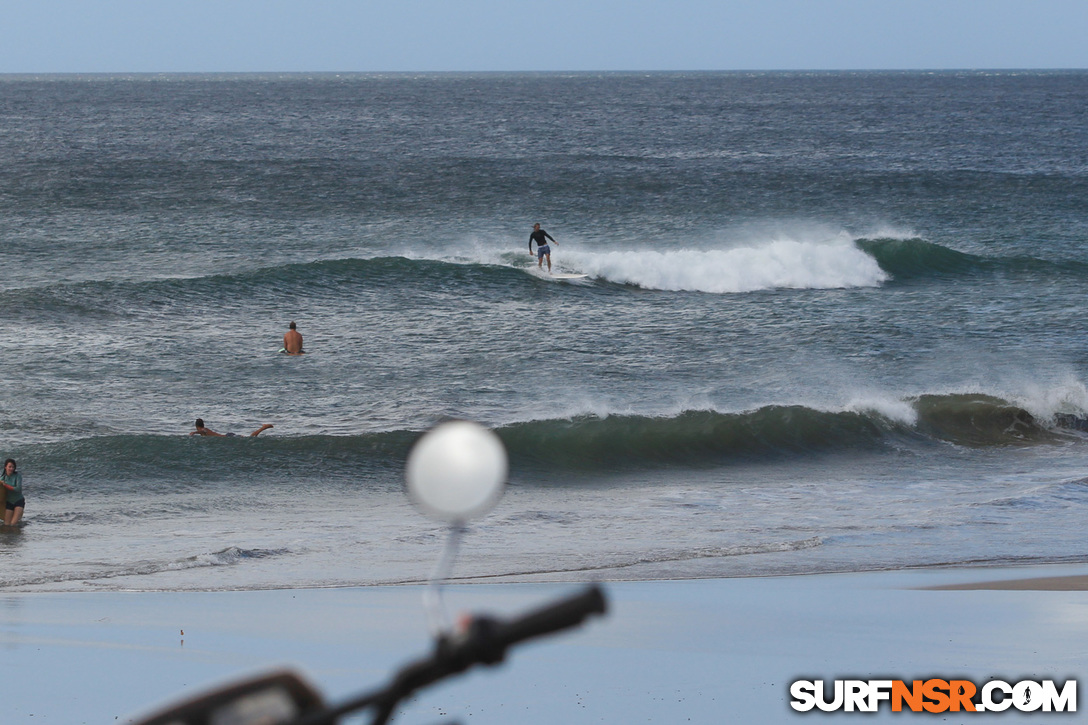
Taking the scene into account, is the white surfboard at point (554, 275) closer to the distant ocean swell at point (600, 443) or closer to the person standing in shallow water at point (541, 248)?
the person standing in shallow water at point (541, 248)

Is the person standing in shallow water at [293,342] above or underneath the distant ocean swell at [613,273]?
underneath

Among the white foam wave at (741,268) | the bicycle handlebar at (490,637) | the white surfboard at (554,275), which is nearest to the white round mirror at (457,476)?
the bicycle handlebar at (490,637)

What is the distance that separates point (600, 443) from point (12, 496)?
8.02 m

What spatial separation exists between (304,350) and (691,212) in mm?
25580

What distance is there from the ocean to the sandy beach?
1.11 m

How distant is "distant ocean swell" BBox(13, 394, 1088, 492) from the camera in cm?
1644

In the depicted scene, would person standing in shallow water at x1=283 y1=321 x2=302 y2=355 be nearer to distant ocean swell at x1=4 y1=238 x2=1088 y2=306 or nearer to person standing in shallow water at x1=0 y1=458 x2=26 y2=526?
distant ocean swell at x1=4 y1=238 x2=1088 y2=306

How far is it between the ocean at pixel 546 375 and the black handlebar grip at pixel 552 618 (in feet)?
32.1

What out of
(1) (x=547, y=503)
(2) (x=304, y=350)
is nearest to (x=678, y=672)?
(1) (x=547, y=503)

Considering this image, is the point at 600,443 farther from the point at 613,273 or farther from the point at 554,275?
the point at 613,273

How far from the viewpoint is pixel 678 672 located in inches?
295

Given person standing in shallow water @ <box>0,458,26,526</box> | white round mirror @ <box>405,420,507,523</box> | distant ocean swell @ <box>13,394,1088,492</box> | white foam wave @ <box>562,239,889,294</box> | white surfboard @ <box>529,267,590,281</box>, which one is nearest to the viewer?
white round mirror @ <box>405,420,507,523</box>

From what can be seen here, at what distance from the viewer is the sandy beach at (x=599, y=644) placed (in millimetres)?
6984

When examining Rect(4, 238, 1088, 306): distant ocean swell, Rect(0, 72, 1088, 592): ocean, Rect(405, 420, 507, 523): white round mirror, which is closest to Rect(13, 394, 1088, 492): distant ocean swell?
Rect(0, 72, 1088, 592): ocean
